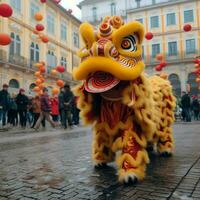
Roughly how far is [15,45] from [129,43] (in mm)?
26712

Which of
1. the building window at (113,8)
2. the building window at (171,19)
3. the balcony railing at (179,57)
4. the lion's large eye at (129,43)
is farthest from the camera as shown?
the building window at (113,8)

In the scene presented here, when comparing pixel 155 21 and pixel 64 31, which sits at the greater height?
pixel 155 21

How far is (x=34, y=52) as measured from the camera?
104 ft

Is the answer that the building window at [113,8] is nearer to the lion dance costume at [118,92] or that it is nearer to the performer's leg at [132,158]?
the lion dance costume at [118,92]

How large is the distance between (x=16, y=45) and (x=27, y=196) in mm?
27506

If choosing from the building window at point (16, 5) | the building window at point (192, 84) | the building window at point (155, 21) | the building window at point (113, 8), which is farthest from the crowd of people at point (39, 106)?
the building window at point (113, 8)

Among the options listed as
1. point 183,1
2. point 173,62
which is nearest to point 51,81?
point 173,62

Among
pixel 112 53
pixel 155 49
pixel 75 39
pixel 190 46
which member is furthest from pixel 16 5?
pixel 112 53

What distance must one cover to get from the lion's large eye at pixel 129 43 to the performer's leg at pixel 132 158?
36.0 inches

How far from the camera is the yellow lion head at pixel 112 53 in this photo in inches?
130

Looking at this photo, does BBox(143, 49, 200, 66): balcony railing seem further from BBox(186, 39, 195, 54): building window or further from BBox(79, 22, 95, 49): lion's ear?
BBox(79, 22, 95, 49): lion's ear

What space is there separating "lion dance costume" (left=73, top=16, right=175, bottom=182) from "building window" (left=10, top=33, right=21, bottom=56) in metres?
25.6

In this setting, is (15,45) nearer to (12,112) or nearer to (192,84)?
(12,112)

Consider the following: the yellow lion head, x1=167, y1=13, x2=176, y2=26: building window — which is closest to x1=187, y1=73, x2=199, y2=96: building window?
x1=167, y1=13, x2=176, y2=26: building window
